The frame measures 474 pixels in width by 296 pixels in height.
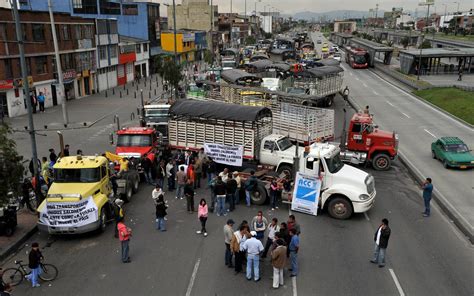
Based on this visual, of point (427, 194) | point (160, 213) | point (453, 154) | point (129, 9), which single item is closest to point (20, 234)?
point (160, 213)

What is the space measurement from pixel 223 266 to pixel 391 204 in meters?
9.14

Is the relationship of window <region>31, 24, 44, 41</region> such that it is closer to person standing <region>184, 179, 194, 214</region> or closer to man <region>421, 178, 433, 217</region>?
person standing <region>184, 179, 194, 214</region>

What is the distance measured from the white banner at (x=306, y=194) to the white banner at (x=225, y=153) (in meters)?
5.06

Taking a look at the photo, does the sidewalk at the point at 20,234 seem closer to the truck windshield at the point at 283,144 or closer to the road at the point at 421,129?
the truck windshield at the point at 283,144

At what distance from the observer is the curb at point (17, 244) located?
1425 centimetres

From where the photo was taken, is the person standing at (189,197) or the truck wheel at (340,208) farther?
the person standing at (189,197)

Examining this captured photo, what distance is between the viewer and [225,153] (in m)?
22.1

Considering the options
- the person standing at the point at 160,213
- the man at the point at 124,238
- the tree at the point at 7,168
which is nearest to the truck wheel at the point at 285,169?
the person standing at the point at 160,213

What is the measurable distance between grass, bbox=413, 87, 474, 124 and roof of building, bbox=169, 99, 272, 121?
860 inches

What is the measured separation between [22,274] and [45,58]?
3605 cm

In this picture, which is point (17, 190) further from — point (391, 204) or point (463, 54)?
point (463, 54)

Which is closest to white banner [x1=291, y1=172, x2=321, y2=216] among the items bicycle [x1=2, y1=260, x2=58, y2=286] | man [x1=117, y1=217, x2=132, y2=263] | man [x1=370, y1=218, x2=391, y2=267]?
man [x1=370, y1=218, x2=391, y2=267]

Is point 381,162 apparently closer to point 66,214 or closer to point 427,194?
point 427,194

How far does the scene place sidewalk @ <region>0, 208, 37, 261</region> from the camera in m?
14.6
